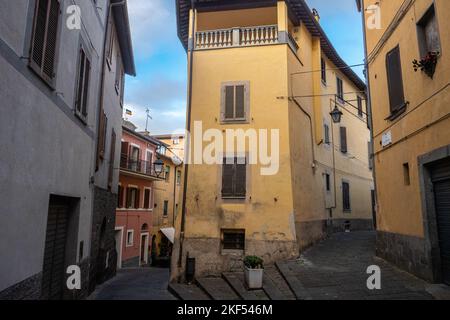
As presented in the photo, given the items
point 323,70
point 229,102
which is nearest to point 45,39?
point 229,102

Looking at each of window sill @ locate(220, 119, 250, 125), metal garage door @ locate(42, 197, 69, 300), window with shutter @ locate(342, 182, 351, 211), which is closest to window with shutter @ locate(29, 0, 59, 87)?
metal garage door @ locate(42, 197, 69, 300)

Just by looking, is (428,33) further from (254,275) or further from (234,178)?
(234,178)

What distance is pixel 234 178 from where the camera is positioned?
43.2ft

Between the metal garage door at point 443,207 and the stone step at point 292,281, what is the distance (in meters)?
2.99

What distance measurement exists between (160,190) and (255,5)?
22.0 metres

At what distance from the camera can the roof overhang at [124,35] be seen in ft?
45.8

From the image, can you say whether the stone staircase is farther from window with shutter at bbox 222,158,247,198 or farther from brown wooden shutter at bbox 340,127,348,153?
brown wooden shutter at bbox 340,127,348,153

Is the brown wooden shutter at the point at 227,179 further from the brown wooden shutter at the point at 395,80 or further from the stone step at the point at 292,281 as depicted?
the brown wooden shutter at the point at 395,80

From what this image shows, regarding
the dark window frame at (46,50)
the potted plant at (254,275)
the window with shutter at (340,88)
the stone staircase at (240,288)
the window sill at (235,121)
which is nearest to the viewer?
the dark window frame at (46,50)

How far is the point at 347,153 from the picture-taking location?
21422 millimetres

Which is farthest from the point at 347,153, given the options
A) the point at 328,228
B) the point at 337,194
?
the point at 328,228

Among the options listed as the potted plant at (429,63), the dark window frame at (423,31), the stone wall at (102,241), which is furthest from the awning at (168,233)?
the potted plant at (429,63)

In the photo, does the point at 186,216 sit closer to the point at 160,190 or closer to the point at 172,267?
the point at 172,267

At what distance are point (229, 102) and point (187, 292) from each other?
22.7ft
